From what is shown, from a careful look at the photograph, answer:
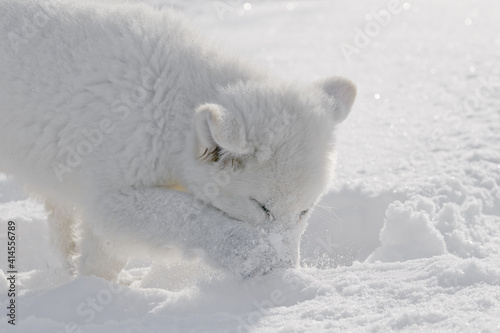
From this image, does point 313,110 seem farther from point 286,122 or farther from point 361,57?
point 361,57

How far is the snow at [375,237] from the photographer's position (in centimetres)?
298

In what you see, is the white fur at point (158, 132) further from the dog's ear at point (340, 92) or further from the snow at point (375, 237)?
the snow at point (375, 237)

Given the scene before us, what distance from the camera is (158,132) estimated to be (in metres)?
3.68

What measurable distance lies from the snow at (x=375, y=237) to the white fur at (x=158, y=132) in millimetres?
295

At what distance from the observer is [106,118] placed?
3725mm

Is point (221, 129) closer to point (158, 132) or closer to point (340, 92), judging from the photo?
point (158, 132)

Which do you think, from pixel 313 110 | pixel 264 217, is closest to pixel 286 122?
pixel 313 110

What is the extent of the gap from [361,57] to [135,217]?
7721 mm

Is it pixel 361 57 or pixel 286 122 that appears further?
pixel 361 57

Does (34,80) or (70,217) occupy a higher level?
(34,80)

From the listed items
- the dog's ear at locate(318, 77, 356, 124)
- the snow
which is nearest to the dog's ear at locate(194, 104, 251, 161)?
the snow

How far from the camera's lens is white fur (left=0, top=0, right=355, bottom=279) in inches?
138

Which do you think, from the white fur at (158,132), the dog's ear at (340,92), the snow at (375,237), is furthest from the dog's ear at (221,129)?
the dog's ear at (340,92)

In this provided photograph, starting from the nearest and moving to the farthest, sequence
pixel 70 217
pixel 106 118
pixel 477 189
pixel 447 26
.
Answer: pixel 106 118, pixel 70 217, pixel 477 189, pixel 447 26
